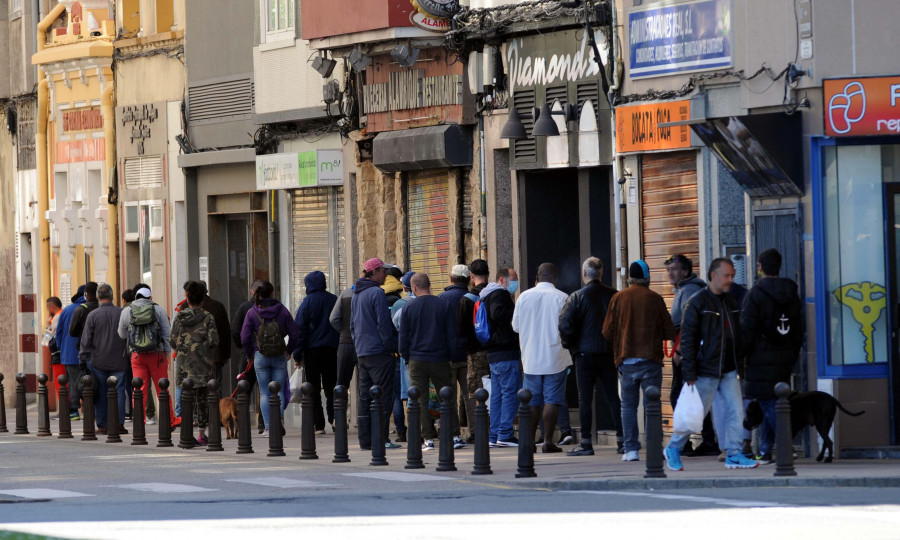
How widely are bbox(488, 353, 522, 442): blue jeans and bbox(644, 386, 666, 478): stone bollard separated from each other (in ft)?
12.9

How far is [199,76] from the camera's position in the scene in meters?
29.3

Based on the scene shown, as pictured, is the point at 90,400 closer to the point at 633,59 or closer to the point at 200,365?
the point at 200,365

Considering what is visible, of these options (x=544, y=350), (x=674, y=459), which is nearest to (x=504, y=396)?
(x=544, y=350)

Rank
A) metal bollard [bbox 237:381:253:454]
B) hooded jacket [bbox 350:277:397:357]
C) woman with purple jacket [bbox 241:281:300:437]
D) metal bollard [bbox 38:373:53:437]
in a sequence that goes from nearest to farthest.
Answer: hooded jacket [bbox 350:277:397:357]
metal bollard [bbox 237:381:253:454]
woman with purple jacket [bbox 241:281:300:437]
metal bollard [bbox 38:373:53:437]

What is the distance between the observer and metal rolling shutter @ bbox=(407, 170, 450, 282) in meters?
24.3

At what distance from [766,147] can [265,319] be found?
6.33m

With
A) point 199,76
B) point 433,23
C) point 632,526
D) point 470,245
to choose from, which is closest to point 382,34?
point 433,23

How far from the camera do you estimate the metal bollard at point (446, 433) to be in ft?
55.7

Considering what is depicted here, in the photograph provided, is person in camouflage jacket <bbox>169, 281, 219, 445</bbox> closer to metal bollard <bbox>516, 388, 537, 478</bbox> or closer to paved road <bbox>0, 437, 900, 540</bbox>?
paved road <bbox>0, 437, 900, 540</bbox>

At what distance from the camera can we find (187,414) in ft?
68.6

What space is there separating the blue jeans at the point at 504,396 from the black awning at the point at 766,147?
9.67ft

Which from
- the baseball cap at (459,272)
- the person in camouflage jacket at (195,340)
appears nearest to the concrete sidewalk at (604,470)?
the person in camouflage jacket at (195,340)

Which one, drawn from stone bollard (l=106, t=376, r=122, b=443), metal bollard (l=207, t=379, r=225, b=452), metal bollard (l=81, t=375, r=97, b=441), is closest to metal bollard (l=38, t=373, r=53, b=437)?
metal bollard (l=81, t=375, r=97, b=441)

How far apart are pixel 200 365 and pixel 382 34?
4.65 m
